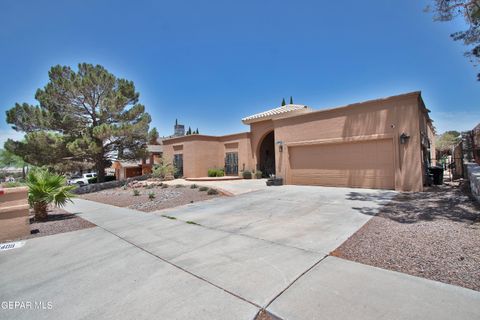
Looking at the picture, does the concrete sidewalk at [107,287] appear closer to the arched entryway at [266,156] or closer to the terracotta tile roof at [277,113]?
the terracotta tile roof at [277,113]

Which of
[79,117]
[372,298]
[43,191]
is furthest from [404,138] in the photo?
[79,117]

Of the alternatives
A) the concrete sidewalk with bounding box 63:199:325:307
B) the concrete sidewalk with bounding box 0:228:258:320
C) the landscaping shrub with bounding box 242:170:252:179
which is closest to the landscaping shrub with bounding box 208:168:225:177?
the landscaping shrub with bounding box 242:170:252:179

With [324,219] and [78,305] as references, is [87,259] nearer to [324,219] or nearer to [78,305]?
[78,305]

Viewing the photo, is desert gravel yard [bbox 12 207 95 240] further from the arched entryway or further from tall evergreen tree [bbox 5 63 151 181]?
the arched entryway

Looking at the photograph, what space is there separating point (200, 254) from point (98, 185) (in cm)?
2135

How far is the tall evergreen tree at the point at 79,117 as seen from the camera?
64.0 feet

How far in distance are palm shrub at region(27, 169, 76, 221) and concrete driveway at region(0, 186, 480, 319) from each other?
206 centimetres

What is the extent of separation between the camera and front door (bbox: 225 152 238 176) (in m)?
22.0

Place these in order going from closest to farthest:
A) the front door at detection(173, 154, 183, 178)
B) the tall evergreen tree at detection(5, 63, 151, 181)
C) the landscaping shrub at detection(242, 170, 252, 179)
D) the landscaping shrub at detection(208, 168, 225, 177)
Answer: the tall evergreen tree at detection(5, 63, 151, 181) → the landscaping shrub at detection(242, 170, 252, 179) → the landscaping shrub at detection(208, 168, 225, 177) → the front door at detection(173, 154, 183, 178)

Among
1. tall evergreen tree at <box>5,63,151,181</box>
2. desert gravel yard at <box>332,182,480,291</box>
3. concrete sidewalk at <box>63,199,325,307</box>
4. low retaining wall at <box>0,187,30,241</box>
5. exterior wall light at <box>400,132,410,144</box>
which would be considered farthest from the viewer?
tall evergreen tree at <box>5,63,151,181</box>

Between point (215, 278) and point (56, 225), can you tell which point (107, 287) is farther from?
point (56, 225)

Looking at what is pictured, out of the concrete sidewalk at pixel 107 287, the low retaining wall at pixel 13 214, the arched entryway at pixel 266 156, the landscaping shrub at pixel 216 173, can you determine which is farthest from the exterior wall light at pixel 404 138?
the landscaping shrub at pixel 216 173

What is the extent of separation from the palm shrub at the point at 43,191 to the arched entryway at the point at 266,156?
1513 cm

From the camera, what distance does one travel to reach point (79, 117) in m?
21.4
